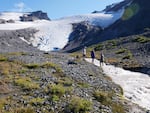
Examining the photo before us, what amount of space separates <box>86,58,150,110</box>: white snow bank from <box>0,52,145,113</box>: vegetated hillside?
1.38m

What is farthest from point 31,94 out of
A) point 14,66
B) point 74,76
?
point 14,66

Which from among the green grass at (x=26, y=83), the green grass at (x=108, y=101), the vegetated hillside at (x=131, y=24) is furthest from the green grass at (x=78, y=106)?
the vegetated hillside at (x=131, y=24)

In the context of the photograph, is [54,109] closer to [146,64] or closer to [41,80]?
[41,80]

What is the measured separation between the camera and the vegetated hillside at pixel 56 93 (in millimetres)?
24859

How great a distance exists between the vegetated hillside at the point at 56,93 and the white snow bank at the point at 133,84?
1379mm

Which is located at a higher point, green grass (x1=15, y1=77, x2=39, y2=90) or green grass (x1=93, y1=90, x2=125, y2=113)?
green grass (x1=15, y1=77, x2=39, y2=90)

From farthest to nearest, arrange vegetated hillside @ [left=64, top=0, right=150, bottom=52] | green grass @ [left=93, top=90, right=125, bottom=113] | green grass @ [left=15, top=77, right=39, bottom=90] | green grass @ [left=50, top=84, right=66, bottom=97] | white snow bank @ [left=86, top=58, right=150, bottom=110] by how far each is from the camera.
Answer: vegetated hillside @ [left=64, top=0, right=150, bottom=52] → white snow bank @ [left=86, top=58, right=150, bottom=110] → green grass @ [left=15, top=77, right=39, bottom=90] → green grass @ [left=93, top=90, right=125, bottom=113] → green grass @ [left=50, top=84, right=66, bottom=97]

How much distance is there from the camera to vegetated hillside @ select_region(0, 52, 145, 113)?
979 inches

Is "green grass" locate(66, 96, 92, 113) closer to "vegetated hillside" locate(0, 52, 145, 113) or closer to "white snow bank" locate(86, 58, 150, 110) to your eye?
"vegetated hillside" locate(0, 52, 145, 113)

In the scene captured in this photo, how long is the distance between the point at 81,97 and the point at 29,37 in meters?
164

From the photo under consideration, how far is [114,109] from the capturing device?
27312 millimetres

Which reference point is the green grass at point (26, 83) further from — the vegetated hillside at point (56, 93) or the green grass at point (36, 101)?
the green grass at point (36, 101)

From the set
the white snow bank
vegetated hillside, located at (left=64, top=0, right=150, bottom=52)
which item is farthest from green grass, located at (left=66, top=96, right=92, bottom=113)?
vegetated hillside, located at (left=64, top=0, right=150, bottom=52)

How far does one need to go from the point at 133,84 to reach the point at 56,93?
12.1 meters
